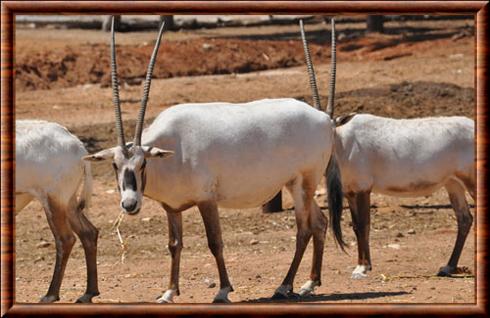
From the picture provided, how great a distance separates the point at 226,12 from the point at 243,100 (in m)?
14.4

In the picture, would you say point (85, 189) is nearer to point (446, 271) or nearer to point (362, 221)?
point (362, 221)

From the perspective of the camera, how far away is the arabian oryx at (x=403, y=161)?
13.9 metres

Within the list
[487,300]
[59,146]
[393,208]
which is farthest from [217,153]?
[393,208]

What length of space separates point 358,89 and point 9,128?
603 inches

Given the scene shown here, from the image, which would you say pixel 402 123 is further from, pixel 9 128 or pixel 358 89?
pixel 358 89

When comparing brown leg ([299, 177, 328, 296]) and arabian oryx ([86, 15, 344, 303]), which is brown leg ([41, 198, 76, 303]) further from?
brown leg ([299, 177, 328, 296])

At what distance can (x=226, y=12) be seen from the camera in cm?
Answer: 943

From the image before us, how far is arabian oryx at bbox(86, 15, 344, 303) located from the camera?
11.1 m

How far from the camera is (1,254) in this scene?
30.0ft

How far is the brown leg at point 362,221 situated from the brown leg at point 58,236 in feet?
10.9

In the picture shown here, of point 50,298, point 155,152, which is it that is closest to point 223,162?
point 155,152

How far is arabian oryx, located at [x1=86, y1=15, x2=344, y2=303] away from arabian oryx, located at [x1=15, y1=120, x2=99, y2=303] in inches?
24.5

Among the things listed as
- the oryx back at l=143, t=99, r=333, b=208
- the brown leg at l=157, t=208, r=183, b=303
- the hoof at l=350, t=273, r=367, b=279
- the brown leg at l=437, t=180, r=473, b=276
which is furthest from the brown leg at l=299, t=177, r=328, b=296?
the brown leg at l=437, t=180, r=473, b=276

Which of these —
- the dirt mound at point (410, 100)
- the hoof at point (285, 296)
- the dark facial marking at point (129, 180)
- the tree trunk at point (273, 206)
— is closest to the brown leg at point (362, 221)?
the hoof at point (285, 296)
